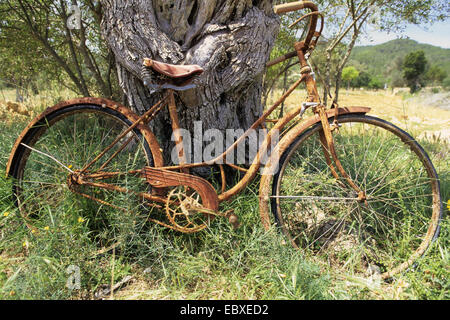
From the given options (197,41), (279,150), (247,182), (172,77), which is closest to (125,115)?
(172,77)

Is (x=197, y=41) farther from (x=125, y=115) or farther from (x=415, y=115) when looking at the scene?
(x=415, y=115)

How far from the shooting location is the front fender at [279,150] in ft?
6.28

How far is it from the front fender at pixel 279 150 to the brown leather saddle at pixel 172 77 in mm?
750

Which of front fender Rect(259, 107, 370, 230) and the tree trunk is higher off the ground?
the tree trunk

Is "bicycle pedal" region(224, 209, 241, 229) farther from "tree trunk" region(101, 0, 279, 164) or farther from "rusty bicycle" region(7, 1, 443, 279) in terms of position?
"tree trunk" region(101, 0, 279, 164)

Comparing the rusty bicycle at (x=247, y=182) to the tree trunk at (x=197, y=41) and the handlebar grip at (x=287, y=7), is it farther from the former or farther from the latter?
the tree trunk at (x=197, y=41)

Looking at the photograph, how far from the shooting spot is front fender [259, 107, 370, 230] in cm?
192

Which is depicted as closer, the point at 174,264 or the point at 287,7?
the point at 287,7

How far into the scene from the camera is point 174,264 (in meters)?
1.92

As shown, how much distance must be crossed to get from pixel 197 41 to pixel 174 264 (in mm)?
→ 1726

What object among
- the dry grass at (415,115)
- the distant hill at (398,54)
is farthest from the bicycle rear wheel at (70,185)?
the distant hill at (398,54)

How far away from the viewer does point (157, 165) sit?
1.94 meters

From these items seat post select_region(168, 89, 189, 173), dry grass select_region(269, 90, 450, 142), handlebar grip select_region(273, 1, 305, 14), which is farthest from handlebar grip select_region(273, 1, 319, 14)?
dry grass select_region(269, 90, 450, 142)

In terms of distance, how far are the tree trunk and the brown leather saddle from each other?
0.28m
